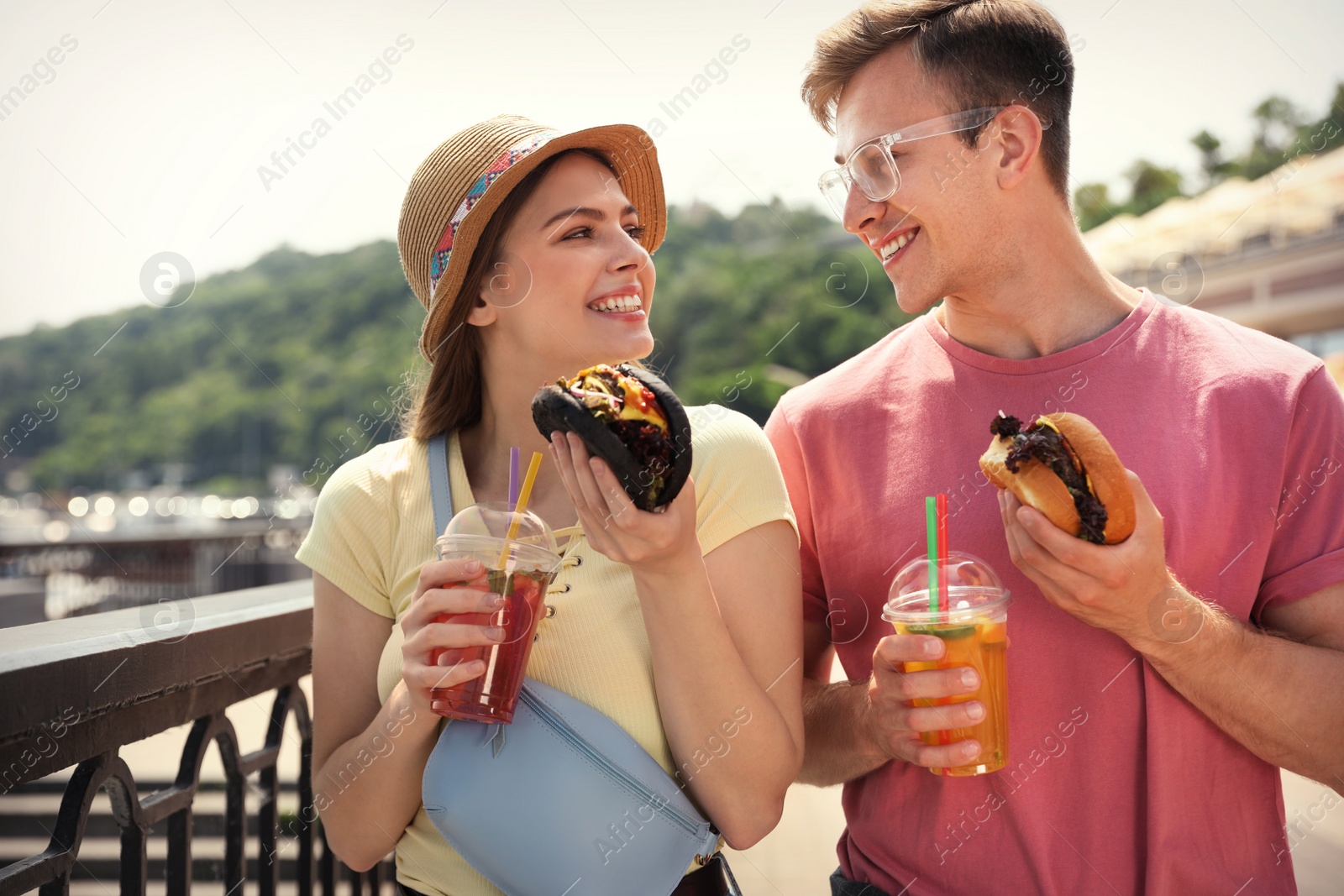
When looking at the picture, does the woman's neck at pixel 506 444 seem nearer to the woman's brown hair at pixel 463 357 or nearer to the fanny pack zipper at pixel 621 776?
the woman's brown hair at pixel 463 357

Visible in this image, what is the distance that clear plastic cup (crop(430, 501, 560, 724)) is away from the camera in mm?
1846

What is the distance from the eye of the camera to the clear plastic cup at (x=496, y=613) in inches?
72.7

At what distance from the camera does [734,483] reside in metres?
2.16

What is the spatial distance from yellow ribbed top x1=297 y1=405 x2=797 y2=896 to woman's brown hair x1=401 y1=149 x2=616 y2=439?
0.55ft

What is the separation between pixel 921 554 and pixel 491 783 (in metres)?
1.10

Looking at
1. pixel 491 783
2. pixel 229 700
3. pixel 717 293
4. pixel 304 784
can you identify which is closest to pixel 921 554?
pixel 491 783

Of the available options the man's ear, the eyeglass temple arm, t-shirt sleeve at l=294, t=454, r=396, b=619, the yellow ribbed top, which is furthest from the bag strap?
the man's ear

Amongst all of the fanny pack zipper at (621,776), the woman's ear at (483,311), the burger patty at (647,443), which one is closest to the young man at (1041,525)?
the fanny pack zipper at (621,776)

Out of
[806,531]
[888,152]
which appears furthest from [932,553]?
[888,152]

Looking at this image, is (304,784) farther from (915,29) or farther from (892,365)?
(915,29)

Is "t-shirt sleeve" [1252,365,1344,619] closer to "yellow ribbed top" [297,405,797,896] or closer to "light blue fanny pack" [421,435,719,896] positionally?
"yellow ribbed top" [297,405,797,896]

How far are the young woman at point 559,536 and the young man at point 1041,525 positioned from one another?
33cm

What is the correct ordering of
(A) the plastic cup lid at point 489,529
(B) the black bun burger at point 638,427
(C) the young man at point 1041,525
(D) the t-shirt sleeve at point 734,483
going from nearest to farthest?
(B) the black bun burger at point 638,427, (A) the plastic cup lid at point 489,529, (C) the young man at point 1041,525, (D) the t-shirt sleeve at point 734,483

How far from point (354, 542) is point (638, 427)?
0.89 meters
